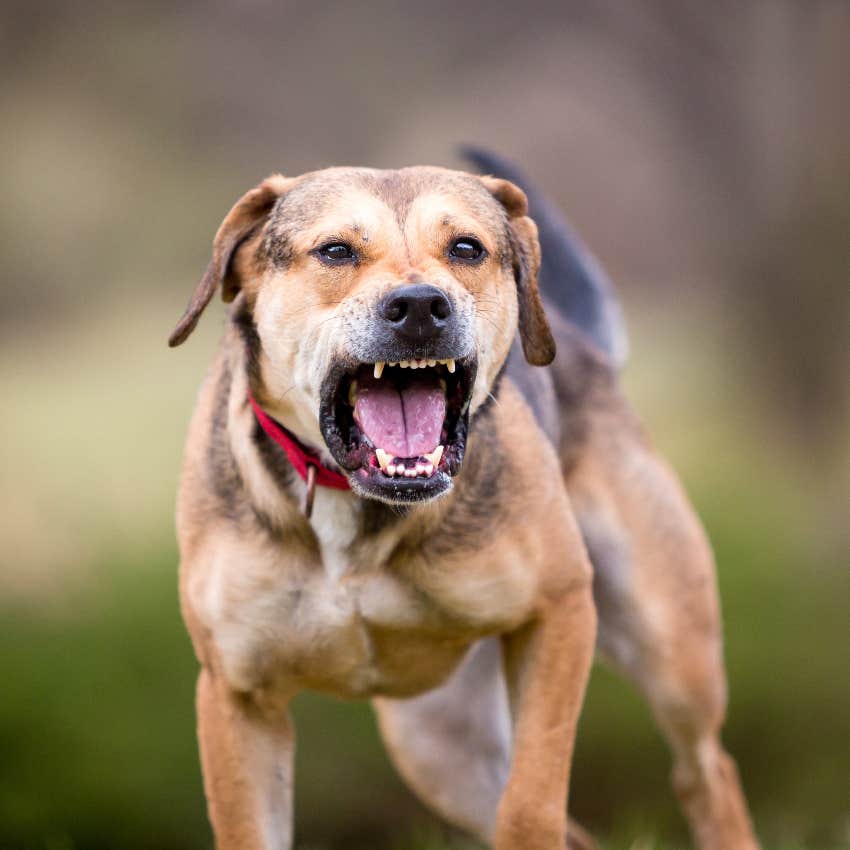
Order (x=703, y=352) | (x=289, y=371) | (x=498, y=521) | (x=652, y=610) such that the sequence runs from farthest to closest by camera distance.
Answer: (x=703, y=352), (x=652, y=610), (x=498, y=521), (x=289, y=371)

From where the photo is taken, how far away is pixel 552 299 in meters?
5.26

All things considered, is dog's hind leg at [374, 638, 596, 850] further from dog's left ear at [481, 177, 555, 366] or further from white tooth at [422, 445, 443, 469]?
white tooth at [422, 445, 443, 469]

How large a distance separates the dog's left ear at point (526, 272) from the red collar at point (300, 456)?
2.09 ft

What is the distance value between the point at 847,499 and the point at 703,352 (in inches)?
73.0

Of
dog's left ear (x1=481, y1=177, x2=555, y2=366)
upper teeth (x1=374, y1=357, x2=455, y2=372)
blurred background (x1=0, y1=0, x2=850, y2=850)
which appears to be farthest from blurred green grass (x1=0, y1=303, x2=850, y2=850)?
upper teeth (x1=374, y1=357, x2=455, y2=372)

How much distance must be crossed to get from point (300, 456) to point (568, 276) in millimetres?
1878

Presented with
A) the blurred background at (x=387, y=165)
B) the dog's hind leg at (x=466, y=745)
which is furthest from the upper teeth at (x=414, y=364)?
the blurred background at (x=387, y=165)

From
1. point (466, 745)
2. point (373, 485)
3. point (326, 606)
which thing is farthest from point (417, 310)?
point (466, 745)

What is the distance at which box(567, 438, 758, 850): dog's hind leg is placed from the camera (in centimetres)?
479

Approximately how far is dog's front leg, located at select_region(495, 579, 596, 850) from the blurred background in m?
1.69

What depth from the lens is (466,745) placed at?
5.09m

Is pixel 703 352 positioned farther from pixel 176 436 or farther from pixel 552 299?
pixel 552 299

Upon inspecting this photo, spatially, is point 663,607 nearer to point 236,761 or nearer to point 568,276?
point 568,276

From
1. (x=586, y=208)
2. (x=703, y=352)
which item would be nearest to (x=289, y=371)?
(x=703, y=352)
